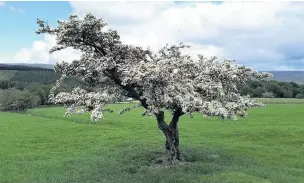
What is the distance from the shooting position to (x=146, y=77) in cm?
2477

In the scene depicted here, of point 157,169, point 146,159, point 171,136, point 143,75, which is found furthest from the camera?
point 146,159

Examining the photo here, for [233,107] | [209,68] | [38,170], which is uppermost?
[209,68]

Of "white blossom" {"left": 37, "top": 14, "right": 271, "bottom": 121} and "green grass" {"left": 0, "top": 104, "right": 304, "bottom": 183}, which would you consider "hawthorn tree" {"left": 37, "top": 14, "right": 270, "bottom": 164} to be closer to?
"white blossom" {"left": 37, "top": 14, "right": 271, "bottom": 121}

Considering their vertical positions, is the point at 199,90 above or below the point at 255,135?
above

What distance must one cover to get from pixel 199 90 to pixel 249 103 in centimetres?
524

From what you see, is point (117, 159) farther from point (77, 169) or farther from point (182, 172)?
point (182, 172)

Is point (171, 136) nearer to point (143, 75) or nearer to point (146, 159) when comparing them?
point (146, 159)

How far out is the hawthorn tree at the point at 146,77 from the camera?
25.4m

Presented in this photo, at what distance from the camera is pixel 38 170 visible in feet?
99.0

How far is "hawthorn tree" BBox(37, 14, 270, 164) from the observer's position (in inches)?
998

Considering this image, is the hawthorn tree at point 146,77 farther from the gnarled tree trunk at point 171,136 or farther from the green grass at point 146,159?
the green grass at point 146,159

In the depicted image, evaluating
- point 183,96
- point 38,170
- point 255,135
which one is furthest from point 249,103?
point 255,135

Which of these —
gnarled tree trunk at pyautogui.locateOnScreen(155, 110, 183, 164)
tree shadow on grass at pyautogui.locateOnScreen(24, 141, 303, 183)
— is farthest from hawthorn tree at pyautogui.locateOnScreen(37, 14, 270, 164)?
tree shadow on grass at pyautogui.locateOnScreen(24, 141, 303, 183)


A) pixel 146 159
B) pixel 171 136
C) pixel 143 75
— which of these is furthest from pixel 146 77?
pixel 146 159
